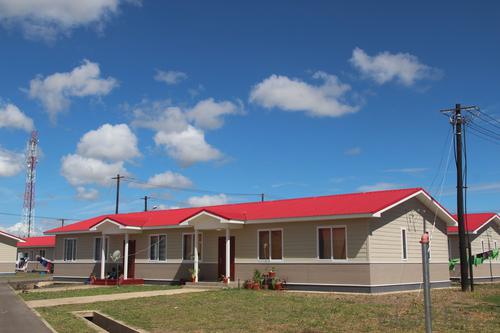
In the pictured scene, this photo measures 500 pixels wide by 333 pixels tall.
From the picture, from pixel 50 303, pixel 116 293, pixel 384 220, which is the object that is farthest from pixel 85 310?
pixel 384 220

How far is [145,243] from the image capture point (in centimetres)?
3092

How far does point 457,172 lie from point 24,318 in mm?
17513

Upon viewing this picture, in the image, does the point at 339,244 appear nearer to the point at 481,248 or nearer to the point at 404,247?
the point at 404,247

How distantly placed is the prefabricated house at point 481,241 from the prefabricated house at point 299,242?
6.55 m

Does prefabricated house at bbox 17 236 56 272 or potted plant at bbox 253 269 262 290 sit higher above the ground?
prefabricated house at bbox 17 236 56 272

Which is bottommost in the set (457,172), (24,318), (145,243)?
(24,318)

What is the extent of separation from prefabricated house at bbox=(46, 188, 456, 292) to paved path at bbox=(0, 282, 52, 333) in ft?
30.1

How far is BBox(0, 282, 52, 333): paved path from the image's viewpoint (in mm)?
13664

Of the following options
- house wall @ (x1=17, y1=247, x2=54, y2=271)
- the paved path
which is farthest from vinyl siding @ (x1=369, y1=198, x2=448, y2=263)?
house wall @ (x1=17, y1=247, x2=54, y2=271)

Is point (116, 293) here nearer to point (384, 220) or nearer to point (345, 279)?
point (345, 279)

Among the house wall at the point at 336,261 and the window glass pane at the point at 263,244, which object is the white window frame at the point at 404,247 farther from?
the window glass pane at the point at 263,244

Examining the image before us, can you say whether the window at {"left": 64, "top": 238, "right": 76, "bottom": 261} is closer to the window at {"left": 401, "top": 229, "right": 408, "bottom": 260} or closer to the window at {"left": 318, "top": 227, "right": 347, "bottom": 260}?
the window at {"left": 318, "top": 227, "right": 347, "bottom": 260}

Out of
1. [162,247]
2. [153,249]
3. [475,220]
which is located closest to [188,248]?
[162,247]

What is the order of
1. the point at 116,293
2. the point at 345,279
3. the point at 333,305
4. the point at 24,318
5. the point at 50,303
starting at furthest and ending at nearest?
the point at 116,293, the point at 345,279, the point at 50,303, the point at 333,305, the point at 24,318
